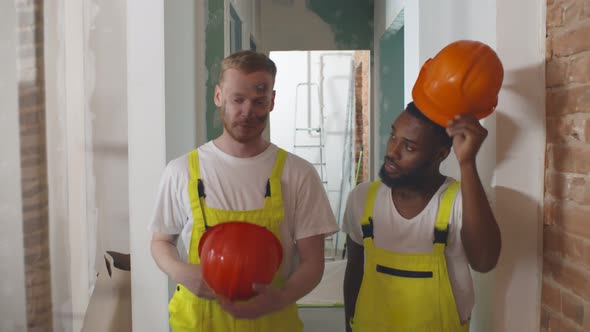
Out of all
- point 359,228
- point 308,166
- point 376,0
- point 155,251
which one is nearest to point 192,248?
point 155,251

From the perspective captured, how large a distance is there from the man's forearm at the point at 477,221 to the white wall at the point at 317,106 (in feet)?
6.00

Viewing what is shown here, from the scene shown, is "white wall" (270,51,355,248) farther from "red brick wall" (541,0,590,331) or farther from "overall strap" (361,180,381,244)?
"red brick wall" (541,0,590,331)

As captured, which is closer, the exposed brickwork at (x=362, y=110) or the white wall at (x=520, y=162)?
the white wall at (x=520, y=162)

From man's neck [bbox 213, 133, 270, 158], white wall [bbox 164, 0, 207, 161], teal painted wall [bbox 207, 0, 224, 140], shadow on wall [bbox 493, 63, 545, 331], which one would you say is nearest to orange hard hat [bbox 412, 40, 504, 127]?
shadow on wall [bbox 493, 63, 545, 331]

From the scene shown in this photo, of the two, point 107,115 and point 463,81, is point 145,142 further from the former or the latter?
point 463,81

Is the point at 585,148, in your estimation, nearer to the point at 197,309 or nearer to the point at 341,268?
the point at 197,309

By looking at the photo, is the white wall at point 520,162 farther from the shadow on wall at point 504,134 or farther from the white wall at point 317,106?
the white wall at point 317,106

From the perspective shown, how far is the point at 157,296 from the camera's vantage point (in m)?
1.69

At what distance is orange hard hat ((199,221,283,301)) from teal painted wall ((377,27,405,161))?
2.25 meters

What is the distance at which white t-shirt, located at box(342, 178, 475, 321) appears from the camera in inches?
50.1

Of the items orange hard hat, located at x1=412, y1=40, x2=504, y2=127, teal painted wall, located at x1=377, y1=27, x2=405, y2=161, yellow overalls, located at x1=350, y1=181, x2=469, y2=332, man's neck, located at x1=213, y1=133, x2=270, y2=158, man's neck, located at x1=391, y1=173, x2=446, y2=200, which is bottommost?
yellow overalls, located at x1=350, y1=181, x2=469, y2=332

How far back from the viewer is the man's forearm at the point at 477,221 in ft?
3.73

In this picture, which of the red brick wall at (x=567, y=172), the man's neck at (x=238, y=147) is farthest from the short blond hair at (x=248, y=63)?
the red brick wall at (x=567, y=172)

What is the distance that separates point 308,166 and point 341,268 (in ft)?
5.90
